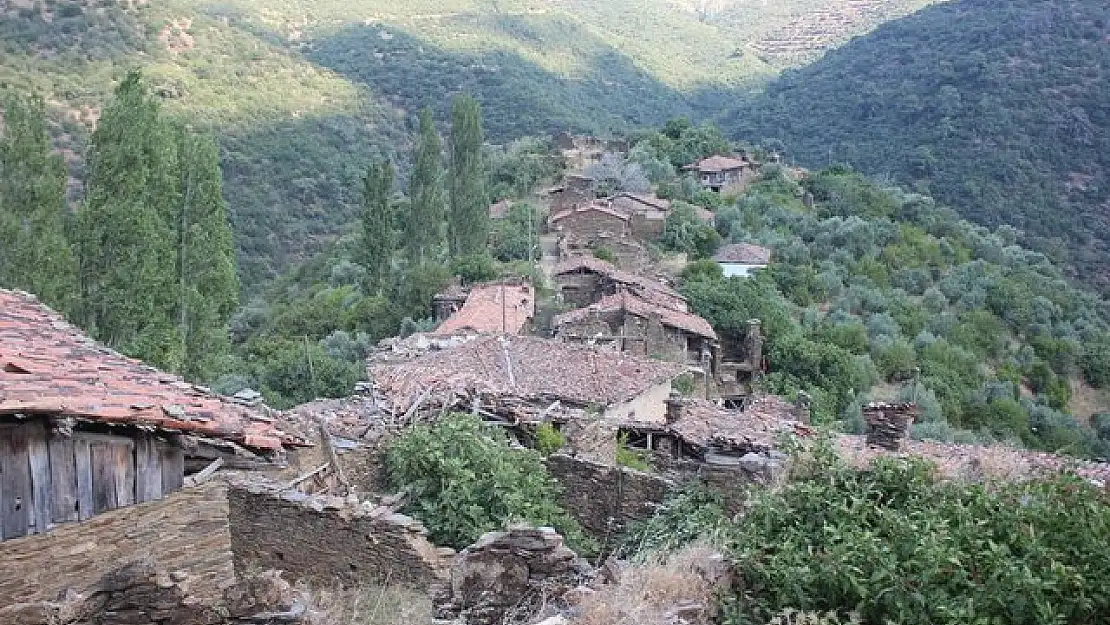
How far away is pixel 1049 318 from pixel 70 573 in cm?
3761

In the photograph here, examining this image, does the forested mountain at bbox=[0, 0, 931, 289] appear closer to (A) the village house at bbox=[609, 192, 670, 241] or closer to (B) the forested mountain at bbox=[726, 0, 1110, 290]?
(B) the forested mountain at bbox=[726, 0, 1110, 290]

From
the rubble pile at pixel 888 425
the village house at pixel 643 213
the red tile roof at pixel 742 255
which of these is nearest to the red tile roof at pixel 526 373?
the rubble pile at pixel 888 425

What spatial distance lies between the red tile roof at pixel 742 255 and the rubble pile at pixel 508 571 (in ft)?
92.6

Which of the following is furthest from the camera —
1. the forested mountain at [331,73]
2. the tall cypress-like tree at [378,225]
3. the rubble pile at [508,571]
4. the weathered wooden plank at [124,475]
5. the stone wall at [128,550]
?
the forested mountain at [331,73]

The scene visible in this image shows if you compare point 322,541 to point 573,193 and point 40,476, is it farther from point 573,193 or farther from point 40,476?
point 573,193

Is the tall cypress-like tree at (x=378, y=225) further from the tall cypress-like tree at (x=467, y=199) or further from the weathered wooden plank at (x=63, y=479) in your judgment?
the weathered wooden plank at (x=63, y=479)

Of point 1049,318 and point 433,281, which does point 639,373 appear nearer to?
point 433,281

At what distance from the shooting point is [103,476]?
231 inches

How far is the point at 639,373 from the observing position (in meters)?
14.9

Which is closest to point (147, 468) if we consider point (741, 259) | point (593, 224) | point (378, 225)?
point (378, 225)

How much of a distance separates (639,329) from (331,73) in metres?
47.6

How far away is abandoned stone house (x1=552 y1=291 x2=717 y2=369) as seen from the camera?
2158 centimetres

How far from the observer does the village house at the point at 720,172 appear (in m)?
49.2

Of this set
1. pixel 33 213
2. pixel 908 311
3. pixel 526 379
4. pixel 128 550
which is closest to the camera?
pixel 128 550
